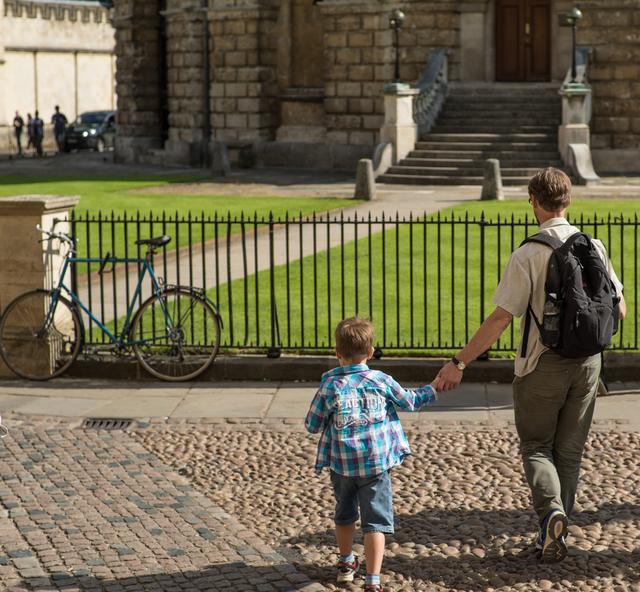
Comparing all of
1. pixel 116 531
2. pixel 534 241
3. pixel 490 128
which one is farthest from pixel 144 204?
pixel 534 241

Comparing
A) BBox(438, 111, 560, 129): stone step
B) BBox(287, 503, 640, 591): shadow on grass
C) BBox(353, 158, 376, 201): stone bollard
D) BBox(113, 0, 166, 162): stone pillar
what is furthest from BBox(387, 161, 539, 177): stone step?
BBox(287, 503, 640, 591): shadow on grass

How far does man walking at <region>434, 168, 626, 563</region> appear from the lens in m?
6.60

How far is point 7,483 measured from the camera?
8258 mm

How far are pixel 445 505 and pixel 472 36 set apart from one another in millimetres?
27673

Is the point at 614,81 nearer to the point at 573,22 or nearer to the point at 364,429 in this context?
the point at 573,22

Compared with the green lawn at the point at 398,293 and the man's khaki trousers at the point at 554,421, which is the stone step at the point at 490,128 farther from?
the man's khaki trousers at the point at 554,421

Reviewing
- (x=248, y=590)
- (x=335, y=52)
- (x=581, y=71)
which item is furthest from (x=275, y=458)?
(x=335, y=52)

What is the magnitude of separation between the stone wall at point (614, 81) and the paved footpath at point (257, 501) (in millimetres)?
22470

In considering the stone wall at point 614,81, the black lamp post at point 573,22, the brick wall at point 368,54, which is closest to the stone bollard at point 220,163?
the brick wall at point 368,54

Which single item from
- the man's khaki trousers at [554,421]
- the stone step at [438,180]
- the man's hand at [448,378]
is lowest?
the man's khaki trousers at [554,421]

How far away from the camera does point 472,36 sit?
34.2 metres

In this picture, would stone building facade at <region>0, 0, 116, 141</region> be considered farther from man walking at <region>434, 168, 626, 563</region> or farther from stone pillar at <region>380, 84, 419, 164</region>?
man walking at <region>434, 168, 626, 563</region>

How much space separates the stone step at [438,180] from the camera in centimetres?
2889

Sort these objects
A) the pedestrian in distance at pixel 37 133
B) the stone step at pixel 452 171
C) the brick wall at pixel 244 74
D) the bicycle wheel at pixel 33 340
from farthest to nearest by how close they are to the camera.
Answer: the pedestrian in distance at pixel 37 133 < the brick wall at pixel 244 74 < the stone step at pixel 452 171 < the bicycle wheel at pixel 33 340
